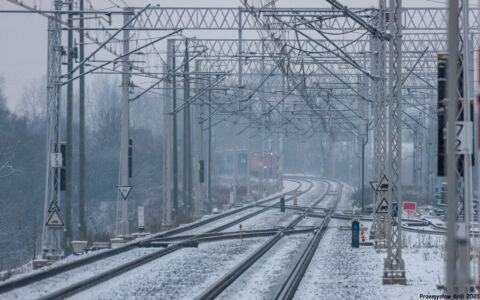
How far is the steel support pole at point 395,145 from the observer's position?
16203 millimetres

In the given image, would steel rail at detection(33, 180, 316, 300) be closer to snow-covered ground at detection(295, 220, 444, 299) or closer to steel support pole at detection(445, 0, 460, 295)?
snow-covered ground at detection(295, 220, 444, 299)

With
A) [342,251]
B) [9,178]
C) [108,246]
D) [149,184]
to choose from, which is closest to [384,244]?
[342,251]

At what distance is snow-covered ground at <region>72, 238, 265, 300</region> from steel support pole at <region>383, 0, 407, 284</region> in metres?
4.24

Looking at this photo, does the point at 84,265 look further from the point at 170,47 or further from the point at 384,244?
the point at 170,47

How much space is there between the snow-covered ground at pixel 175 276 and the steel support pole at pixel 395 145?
4241mm

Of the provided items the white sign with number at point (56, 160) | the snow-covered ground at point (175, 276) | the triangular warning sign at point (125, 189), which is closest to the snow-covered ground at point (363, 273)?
the snow-covered ground at point (175, 276)

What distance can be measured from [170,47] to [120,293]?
20.6m

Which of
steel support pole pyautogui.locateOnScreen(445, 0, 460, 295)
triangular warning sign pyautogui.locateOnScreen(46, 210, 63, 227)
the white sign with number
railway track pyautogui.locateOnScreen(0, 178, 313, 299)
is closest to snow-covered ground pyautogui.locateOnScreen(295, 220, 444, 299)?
railway track pyautogui.locateOnScreen(0, 178, 313, 299)

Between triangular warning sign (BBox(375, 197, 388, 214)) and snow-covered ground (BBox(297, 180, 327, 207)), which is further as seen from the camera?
snow-covered ground (BBox(297, 180, 327, 207))

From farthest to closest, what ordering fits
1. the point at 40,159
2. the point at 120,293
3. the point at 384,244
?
the point at 40,159, the point at 384,244, the point at 120,293

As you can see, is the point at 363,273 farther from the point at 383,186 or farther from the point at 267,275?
the point at 383,186

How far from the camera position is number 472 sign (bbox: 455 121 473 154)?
35.1 ft

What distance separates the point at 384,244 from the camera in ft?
76.3

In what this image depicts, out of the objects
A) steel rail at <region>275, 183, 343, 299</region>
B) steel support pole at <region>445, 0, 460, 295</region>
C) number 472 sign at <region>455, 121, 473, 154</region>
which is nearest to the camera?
steel support pole at <region>445, 0, 460, 295</region>
